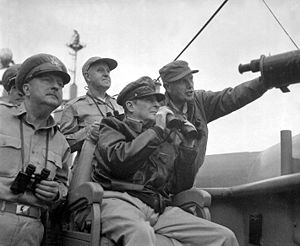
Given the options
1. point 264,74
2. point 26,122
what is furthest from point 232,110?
point 26,122

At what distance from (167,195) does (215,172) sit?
113 inches

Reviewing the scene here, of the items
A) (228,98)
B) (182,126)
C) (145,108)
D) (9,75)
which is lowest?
(182,126)

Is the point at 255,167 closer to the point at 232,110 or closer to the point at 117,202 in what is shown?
the point at 232,110

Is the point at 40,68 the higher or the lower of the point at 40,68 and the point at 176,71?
the lower

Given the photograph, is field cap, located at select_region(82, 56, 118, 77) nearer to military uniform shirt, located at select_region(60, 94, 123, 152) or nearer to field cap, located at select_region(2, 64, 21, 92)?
military uniform shirt, located at select_region(60, 94, 123, 152)

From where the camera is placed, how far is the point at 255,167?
523 centimetres

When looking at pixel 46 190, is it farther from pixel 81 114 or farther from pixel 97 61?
pixel 97 61

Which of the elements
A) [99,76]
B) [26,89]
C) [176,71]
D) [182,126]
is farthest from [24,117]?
[99,76]

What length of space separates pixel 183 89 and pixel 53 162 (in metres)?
1.08

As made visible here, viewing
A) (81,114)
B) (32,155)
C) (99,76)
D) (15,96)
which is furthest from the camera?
(99,76)

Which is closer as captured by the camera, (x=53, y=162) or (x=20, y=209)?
(x=20, y=209)

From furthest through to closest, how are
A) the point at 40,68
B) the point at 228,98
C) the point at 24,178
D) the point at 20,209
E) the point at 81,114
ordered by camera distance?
the point at 81,114
the point at 228,98
the point at 40,68
the point at 20,209
the point at 24,178

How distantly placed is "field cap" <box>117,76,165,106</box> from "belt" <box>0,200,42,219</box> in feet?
2.68

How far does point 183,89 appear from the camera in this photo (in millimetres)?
3459
